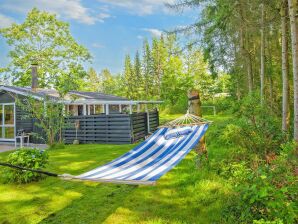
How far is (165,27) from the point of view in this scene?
1062cm

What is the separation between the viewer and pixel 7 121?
45.5 ft

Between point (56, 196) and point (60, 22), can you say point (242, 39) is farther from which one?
point (60, 22)

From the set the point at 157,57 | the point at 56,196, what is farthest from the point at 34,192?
the point at 157,57

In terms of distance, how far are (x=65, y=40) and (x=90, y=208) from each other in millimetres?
27255

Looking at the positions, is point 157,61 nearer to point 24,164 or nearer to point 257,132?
point 257,132

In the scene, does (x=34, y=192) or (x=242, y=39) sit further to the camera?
(x=242, y=39)

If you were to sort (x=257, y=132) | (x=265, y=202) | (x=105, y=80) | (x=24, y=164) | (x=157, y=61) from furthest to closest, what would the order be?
(x=105, y=80), (x=157, y=61), (x=24, y=164), (x=257, y=132), (x=265, y=202)

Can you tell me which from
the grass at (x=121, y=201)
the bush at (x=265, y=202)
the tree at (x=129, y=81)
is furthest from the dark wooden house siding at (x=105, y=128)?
the tree at (x=129, y=81)

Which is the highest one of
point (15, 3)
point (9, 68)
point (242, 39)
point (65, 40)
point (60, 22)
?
point (15, 3)

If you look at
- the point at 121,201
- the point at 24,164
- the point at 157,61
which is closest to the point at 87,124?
the point at 24,164

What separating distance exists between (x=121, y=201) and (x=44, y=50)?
26.6m

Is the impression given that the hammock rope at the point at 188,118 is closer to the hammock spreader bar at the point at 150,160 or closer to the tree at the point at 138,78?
the hammock spreader bar at the point at 150,160

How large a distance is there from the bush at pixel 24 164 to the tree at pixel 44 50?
21676 mm

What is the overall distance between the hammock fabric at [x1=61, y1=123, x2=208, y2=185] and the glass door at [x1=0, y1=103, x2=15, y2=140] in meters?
10.5
